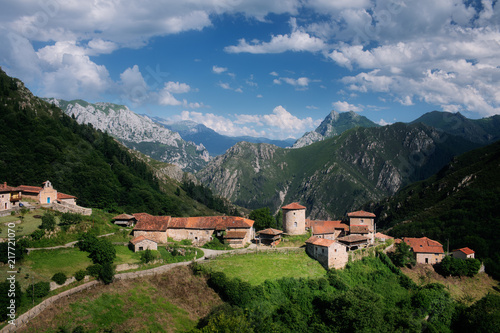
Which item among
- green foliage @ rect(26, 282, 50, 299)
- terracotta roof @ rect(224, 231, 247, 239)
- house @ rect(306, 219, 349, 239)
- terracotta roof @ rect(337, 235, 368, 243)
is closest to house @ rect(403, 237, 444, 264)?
terracotta roof @ rect(337, 235, 368, 243)

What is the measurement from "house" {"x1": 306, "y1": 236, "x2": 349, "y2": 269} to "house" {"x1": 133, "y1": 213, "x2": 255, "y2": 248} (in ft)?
42.9

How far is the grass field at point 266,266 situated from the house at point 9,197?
115 feet

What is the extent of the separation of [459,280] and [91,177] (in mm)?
96399

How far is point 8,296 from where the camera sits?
108 ft

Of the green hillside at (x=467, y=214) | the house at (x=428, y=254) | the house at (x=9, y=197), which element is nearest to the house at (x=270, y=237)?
the house at (x=428, y=254)

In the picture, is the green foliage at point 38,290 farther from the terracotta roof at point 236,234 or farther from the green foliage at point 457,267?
the green foliage at point 457,267

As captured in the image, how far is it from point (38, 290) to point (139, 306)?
36.0 ft

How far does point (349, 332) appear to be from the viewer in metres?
44.8

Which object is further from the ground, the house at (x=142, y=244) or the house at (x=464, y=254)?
the house at (x=142, y=244)

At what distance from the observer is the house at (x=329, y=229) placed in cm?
7031

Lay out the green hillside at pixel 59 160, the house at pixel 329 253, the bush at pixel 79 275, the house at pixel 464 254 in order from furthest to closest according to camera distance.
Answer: the green hillside at pixel 59 160 → the house at pixel 464 254 → the house at pixel 329 253 → the bush at pixel 79 275

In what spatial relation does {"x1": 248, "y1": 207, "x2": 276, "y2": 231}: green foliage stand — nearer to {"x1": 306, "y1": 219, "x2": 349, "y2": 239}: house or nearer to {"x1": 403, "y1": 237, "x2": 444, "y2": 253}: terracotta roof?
{"x1": 306, "y1": 219, "x2": 349, "y2": 239}: house

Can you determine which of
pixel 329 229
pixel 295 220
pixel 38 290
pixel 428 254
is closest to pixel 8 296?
pixel 38 290

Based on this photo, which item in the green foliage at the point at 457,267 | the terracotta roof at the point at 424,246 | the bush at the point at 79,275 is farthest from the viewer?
the terracotta roof at the point at 424,246
